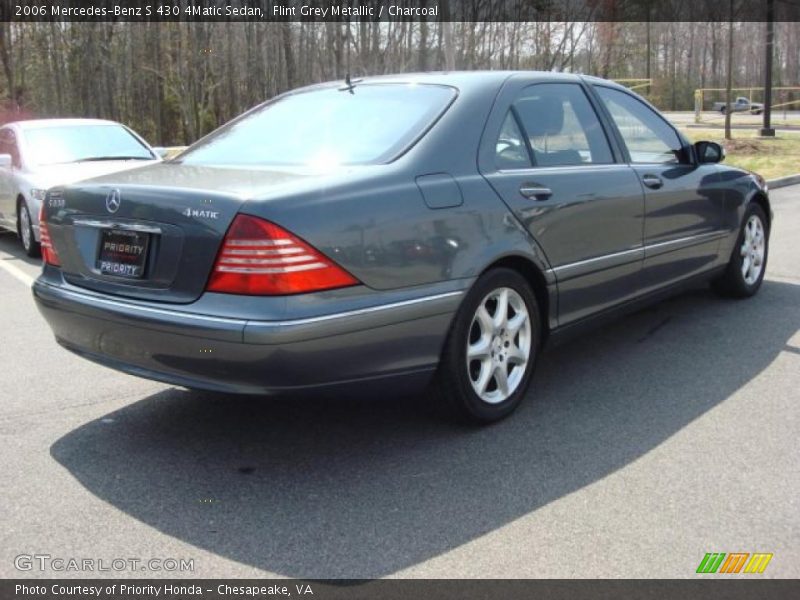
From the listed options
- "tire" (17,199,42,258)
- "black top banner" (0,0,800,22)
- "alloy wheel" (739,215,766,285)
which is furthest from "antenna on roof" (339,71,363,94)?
"black top banner" (0,0,800,22)

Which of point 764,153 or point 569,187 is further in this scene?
point 764,153

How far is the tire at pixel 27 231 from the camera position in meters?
8.66

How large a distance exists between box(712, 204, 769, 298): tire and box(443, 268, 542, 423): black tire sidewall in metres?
2.62

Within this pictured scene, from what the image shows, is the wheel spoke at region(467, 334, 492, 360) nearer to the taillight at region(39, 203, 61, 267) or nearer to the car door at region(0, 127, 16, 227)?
the taillight at region(39, 203, 61, 267)

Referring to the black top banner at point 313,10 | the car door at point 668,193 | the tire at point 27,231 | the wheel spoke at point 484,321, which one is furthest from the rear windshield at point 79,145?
the black top banner at point 313,10

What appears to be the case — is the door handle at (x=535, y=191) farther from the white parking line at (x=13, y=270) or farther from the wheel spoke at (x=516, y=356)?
the white parking line at (x=13, y=270)

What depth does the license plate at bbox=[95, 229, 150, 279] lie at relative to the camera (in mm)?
3275

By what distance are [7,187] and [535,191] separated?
24.3 feet

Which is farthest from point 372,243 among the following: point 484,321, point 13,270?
point 13,270

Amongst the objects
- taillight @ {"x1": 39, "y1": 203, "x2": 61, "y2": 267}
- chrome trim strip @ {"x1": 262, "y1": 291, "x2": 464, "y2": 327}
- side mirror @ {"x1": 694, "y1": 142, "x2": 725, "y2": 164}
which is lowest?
chrome trim strip @ {"x1": 262, "y1": 291, "x2": 464, "y2": 327}

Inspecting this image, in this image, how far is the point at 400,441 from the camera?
12.0 ft

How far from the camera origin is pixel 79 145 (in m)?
9.36

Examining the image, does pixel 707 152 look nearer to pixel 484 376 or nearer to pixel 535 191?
pixel 535 191
